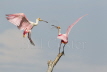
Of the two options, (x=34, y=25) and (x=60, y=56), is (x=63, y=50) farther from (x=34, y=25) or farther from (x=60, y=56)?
(x=34, y=25)

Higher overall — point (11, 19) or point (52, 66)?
point (11, 19)

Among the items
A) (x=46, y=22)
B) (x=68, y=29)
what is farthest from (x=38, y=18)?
(x=68, y=29)

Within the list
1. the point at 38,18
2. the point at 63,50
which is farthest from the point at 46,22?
the point at 63,50

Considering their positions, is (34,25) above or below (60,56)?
above

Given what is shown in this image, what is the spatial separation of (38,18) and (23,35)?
29.2 inches

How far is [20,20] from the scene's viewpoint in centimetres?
1073

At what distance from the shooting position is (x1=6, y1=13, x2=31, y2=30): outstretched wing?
1062 cm

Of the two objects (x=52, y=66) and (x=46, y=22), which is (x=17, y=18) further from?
(x=52, y=66)

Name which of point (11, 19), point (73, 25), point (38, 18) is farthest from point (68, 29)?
point (11, 19)

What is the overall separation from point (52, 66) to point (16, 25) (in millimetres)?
1600

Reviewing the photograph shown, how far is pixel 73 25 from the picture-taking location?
36.0 feet

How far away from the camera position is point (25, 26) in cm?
1063

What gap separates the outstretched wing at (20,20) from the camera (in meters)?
10.6

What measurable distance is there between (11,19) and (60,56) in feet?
5.89
